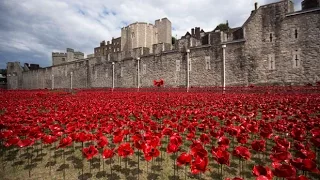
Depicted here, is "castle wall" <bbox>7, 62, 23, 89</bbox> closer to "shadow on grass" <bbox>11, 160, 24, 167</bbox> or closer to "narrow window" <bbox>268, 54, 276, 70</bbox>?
"narrow window" <bbox>268, 54, 276, 70</bbox>

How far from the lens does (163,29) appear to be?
5309 centimetres

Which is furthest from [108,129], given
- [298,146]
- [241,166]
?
[298,146]

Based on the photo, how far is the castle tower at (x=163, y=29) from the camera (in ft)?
173

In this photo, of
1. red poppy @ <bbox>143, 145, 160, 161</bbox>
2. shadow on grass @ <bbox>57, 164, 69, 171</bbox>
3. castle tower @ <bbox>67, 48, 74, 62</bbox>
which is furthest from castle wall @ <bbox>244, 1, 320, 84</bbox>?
castle tower @ <bbox>67, 48, 74, 62</bbox>

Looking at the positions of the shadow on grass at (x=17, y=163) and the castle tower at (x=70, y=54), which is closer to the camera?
the shadow on grass at (x=17, y=163)

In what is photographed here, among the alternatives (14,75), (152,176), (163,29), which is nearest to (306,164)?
(152,176)

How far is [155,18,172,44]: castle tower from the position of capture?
2072 inches

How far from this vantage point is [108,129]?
3695 millimetres

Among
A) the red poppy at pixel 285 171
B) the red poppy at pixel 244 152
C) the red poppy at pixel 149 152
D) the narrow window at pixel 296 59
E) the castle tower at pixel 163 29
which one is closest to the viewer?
the red poppy at pixel 285 171

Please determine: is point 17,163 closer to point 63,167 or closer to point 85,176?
point 63,167

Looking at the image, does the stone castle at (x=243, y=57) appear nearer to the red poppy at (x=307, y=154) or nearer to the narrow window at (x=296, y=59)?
the narrow window at (x=296, y=59)

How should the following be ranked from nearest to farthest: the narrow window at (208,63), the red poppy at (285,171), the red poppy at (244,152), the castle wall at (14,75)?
the red poppy at (285,171)
the red poppy at (244,152)
the narrow window at (208,63)
the castle wall at (14,75)

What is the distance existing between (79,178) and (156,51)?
2834 cm

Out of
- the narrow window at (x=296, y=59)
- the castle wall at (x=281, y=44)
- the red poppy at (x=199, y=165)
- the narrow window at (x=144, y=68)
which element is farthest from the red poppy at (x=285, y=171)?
the narrow window at (x=144, y=68)
